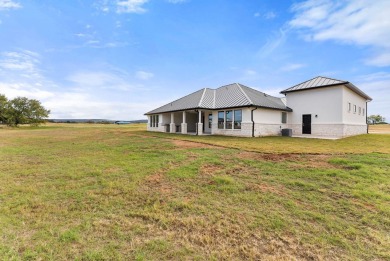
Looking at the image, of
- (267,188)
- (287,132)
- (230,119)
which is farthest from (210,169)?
(287,132)

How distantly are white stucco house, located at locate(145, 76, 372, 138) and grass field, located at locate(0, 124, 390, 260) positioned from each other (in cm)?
1235

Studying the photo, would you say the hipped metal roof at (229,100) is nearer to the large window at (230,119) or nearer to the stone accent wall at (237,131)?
the large window at (230,119)

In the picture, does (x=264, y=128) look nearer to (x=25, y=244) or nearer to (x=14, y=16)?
(x=25, y=244)

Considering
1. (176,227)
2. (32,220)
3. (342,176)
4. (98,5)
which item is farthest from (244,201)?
(98,5)

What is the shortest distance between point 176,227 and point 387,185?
559 cm

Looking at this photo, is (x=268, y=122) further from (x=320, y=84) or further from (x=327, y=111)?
(x=320, y=84)

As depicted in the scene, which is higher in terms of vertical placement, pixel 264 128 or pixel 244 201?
pixel 264 128

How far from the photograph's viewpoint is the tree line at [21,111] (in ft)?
146

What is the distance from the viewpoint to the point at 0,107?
145 feet

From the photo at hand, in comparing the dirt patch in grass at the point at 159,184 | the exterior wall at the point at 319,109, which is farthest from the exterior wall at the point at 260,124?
the dirt patch in grass at the point at 159,184

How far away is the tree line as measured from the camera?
44.6 meters

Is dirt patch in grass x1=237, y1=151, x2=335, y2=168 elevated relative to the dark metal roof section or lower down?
lower down

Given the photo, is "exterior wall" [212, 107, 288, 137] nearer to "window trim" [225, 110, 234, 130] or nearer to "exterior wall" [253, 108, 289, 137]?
"exterior wall" [253, 108, 289, 137]

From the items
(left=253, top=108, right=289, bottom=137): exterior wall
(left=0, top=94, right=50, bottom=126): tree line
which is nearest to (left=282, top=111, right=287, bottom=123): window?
(left=253, top=108, right=289, bottom=137): exterior wall
